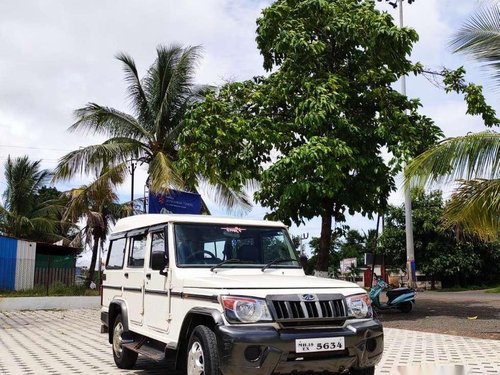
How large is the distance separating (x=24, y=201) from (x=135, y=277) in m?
28.2

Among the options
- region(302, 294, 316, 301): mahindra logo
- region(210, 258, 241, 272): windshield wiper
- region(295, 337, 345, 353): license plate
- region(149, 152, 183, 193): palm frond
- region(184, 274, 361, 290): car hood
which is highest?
region(149, 152, 183, 193): palm frond

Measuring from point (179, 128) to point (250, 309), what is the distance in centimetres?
1516

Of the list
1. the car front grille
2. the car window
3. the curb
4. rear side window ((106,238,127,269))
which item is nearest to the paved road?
rear side window ((106,238,127,269))

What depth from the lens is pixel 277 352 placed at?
4.86 m

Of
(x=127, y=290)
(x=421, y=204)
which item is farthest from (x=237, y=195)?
(x=421, y=204)

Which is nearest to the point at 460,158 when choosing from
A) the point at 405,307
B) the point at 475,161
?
the point at 475,161

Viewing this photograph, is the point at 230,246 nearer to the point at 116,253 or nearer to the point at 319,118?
the point at 116,253

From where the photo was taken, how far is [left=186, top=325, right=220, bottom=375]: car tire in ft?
16.4

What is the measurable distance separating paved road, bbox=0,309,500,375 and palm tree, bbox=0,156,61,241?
1898 cm

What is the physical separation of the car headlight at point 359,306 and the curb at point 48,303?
17574mm

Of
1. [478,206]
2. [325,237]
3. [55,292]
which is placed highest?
[478,206]

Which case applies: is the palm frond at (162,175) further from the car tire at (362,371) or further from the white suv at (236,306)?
the car tire at (362,371)

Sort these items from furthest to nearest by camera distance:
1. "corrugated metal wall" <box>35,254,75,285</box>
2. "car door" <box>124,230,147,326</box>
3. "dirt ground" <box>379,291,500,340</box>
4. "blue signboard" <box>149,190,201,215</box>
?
"corrugated metal wall" <box>35,254,75,285</box> < "blue signboard" <box>149,190,201,215</box> < "dirt ground" <box>379,291,500,340</box> < "car door" <box>124,230,147,326</box>

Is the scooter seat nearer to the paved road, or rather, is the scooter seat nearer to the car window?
the paved road
